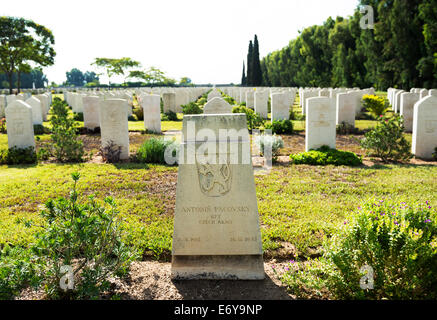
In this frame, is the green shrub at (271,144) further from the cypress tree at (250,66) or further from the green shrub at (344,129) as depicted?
the cypress tree at (250,66)

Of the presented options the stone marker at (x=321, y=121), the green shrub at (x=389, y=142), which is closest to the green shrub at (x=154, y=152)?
the stone marker at (x=321, y=121)

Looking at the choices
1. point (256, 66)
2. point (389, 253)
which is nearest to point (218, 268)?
point (389, 253)

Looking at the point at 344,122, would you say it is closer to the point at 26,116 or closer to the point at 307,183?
the point at 307,183

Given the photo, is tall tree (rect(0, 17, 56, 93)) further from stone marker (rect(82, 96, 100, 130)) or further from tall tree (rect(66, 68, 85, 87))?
tall tree (rect(66, 68, 85, 87))

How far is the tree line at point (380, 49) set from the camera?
87.0ft

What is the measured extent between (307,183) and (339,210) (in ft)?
5.31

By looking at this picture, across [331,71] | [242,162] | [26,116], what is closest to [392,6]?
[331,71]

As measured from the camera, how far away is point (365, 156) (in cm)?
939

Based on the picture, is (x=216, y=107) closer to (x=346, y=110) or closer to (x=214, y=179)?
(x=214, y=179)

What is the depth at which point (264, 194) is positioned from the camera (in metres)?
6.20

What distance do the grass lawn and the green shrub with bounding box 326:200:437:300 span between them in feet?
2.20

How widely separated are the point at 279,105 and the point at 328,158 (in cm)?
774

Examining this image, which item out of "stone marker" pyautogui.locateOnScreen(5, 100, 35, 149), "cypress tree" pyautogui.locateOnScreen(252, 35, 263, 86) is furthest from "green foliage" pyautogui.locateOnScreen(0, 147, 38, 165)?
"cypress tree" pyautogui.locateOnScreen(252, 35, 263, 86)

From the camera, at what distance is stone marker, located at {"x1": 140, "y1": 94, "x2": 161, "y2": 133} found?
1361 cm
